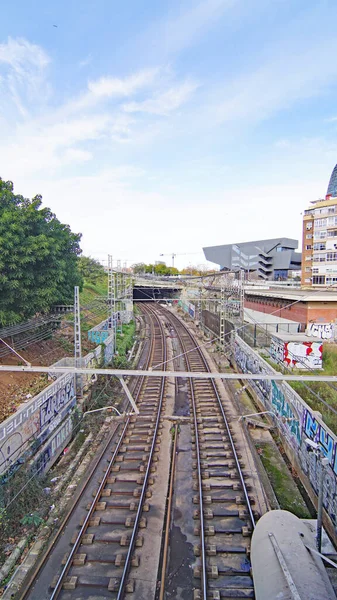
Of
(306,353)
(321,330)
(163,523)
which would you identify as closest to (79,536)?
(163,523)

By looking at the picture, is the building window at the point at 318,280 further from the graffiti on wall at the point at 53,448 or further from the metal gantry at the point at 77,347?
the graffiti on wall at the point at 53,448

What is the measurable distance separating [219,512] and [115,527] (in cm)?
268

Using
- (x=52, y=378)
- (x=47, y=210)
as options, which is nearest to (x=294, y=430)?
(x=52, y=378)

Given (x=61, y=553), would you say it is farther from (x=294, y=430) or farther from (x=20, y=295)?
(x=20, y=295)

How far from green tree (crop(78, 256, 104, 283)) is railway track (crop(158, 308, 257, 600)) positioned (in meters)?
40.9

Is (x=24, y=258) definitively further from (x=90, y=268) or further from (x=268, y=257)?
(x=268, y=257)

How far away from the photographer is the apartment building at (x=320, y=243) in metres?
52.6

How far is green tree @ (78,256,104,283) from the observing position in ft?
174

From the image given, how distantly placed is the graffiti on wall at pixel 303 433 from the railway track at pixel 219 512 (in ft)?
6.11

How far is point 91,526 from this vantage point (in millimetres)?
8633

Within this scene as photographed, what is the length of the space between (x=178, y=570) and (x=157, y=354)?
2000cm

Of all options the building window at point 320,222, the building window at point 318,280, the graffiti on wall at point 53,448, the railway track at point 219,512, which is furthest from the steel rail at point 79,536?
the building window at point 320,222

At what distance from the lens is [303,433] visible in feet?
35.1

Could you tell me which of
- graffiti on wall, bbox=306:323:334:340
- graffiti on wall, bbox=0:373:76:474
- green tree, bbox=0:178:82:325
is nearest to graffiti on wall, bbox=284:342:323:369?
graffiti on wall, bbox=306:323:334:340
